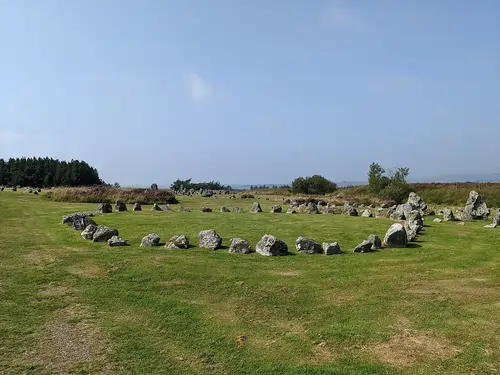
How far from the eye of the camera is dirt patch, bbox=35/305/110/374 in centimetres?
738

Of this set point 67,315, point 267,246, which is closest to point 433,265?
point 267,246

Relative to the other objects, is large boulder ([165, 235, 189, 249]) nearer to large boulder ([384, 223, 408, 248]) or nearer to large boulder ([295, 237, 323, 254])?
large boulder ([295, 237, 323, 254])

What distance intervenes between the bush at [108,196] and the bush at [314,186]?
38874 millimetres

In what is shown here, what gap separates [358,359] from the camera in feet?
25.1

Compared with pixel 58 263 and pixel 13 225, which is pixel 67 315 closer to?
pixel 58 263

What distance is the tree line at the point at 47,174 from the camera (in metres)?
91.2

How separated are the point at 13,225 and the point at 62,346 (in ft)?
55.4

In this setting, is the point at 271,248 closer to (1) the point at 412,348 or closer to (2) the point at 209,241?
(2) the point at 209,241

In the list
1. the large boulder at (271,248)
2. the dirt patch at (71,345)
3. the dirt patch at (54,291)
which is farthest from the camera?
the large boulder at (271,248)

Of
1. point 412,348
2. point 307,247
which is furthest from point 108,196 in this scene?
point 412,348

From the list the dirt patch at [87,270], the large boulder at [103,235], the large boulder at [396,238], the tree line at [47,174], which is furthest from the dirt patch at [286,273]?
the tree line at [47,174]

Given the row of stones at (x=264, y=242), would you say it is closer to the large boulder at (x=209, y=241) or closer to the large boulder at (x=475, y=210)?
the large boulder at (x=209, y=241)

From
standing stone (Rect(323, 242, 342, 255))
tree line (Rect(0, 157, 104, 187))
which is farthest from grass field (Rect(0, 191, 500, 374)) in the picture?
tree line (Rect(0, 157, 104, 187))

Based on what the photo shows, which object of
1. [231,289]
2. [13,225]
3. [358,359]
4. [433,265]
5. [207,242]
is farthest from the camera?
[13,225]
